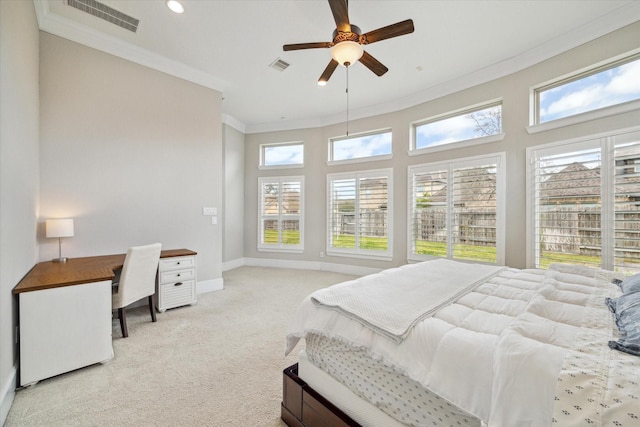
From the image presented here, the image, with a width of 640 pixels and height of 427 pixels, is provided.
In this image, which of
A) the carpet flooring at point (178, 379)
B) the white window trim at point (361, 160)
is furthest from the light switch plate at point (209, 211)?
the white window trim at point (361, 160)

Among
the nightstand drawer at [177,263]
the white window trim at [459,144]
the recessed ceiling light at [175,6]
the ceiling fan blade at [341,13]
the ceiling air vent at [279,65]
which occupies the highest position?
the ceiling air vent at [279,65]

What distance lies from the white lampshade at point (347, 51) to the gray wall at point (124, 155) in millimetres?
2622

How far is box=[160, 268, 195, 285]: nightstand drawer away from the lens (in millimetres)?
3264

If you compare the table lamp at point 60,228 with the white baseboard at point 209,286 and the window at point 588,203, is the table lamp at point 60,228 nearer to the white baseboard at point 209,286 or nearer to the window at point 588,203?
the white baseboard at point 209,286

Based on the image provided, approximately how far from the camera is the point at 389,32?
7.39ft

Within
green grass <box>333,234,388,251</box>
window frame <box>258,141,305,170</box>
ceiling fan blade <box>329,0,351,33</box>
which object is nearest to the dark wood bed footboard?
ceiling fan blade <box>329,0,351,33</box>

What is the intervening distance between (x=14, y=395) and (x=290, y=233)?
4456mm

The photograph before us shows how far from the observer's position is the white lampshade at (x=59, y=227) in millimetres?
2643

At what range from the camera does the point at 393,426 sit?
107 cm

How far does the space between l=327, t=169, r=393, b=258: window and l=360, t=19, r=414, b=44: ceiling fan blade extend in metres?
2.77

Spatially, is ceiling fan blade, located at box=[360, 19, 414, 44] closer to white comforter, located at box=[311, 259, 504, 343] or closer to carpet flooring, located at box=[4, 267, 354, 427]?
white comforter, located at box=[311, 259, 504, 343]

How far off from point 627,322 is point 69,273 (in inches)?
144

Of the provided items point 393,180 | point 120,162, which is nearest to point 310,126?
point 393,180

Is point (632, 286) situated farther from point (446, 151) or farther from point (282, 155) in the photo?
point (282, 155)
